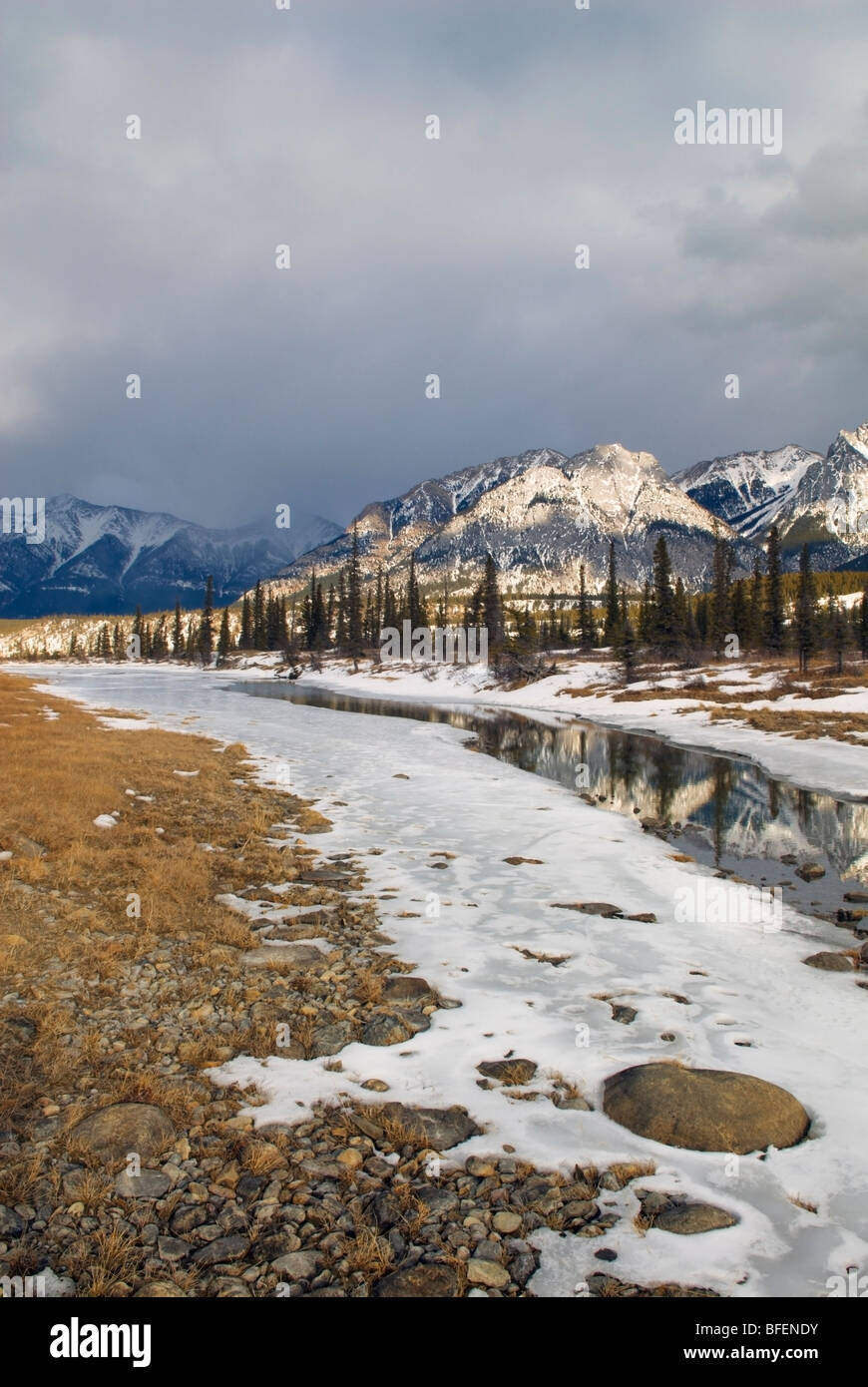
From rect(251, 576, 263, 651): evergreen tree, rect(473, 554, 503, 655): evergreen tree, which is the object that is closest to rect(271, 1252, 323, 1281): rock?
rect(473, 554, 503, 655): evergreen tree

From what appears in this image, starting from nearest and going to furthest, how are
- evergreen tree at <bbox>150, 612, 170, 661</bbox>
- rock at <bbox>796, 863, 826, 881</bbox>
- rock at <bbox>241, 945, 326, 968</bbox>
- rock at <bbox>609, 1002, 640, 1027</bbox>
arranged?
rock at <bbox>609, 1002, 640, 1027</bbox>, rock at <bbox>241, 945, 326, 968</bbox>, rock at <bbox>796, 863, 826, 881</bbox>, evergreen tree at <bbox>150, 612, 170, 661</bbox>

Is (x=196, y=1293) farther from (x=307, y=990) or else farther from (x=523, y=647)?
(x=523, y=647)

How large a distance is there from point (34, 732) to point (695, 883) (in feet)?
83.6

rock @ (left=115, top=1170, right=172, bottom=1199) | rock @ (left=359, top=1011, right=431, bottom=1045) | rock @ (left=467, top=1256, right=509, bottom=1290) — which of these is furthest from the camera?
rock @ (left=359, top=1011, right=431, bottom=1045)

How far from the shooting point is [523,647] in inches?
2958

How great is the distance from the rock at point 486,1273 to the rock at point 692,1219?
1.18 metres

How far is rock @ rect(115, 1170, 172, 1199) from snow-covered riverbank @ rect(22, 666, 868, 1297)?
1.00 metres

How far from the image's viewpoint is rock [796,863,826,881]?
13.5m

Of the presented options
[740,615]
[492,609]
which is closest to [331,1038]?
[492,609]

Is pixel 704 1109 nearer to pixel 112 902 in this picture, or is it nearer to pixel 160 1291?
pixel 160 1291

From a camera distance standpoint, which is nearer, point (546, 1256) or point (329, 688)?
point (546, 1256)

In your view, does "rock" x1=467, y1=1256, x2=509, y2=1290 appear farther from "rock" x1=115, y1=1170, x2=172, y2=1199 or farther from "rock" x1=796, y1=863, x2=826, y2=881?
"rock" x1=796, y1=863, x2=826, y2=881

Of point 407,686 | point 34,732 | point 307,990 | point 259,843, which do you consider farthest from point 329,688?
point 307,990
